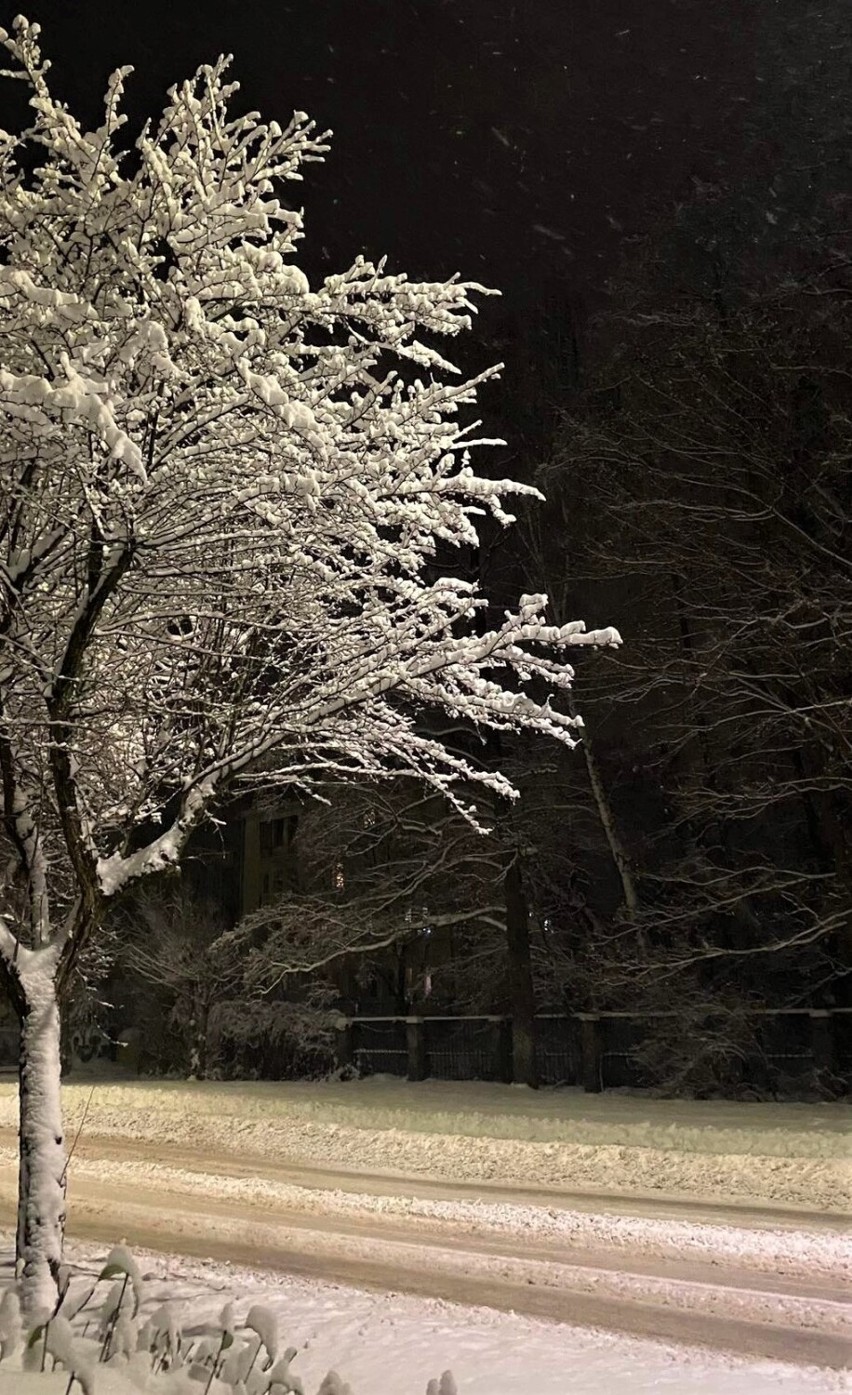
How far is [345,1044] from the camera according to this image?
25.2 m

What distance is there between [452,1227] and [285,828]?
1415 inches

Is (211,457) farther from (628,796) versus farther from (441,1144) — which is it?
(628,796)

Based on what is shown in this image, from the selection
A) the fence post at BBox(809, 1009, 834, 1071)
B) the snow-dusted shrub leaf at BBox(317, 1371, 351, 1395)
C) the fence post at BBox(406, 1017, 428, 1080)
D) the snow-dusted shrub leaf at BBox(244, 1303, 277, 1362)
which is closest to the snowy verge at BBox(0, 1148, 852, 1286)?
the snow-dusted shrub leaf at BBox(244, 1303, 277, 1362)

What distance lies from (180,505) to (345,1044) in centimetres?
2074

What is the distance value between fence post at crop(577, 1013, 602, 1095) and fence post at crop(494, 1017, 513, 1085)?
232cm

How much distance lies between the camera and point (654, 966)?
1758 centimetres

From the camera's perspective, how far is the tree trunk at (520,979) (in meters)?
21.2

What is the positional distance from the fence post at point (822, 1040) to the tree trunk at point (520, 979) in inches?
211

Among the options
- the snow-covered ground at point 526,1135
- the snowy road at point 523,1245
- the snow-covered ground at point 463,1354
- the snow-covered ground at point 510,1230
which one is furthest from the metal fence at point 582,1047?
the snow-covered ground at point 463,1354

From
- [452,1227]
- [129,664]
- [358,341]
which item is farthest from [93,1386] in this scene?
[452,1227]

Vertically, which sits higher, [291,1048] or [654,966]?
[654,966]

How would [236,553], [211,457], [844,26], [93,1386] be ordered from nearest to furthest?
1. [93,1386]
2. [211,457]
3. [236,553]
4. [844,26]

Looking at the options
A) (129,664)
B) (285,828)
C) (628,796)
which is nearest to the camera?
(129,664)

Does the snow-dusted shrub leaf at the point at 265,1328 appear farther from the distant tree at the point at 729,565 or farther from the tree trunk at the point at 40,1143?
the distant tree at the point at 729,565
